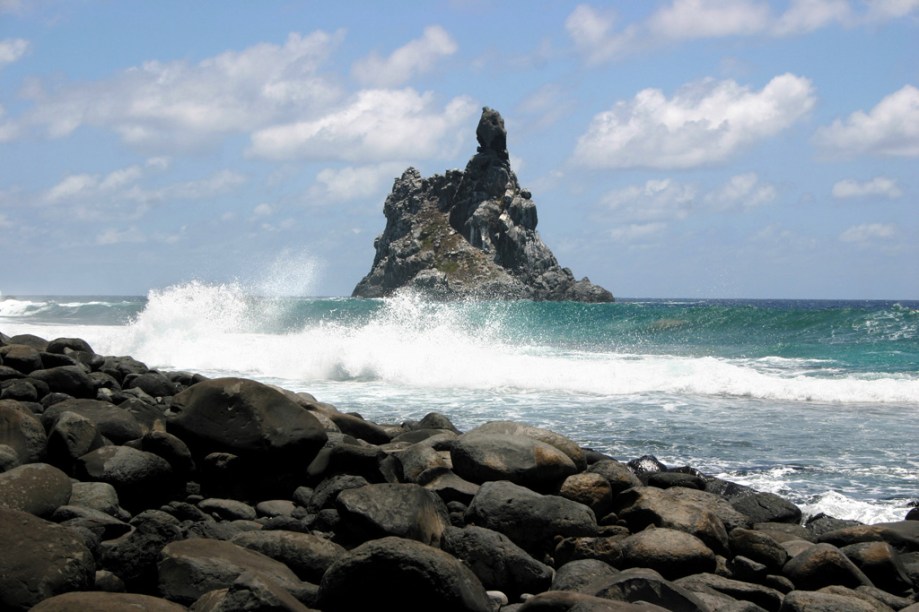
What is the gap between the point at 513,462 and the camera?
679 cm

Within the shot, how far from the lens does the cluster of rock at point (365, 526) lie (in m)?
4.13

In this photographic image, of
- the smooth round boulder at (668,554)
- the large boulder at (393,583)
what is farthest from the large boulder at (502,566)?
the large boulder at (393,583)

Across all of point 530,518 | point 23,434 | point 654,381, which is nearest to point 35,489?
point 23,434

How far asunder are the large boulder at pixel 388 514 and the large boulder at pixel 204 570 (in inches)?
27.1

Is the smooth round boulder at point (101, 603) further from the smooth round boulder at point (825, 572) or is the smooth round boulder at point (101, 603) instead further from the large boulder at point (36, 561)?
the smooth round boulder at point (825, 572)

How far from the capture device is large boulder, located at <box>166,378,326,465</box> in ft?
21.9

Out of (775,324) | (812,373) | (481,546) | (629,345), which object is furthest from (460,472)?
(775,324)

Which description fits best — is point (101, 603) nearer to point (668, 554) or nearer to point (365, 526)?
point (365, 526)

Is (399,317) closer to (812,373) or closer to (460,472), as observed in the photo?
(812,373)

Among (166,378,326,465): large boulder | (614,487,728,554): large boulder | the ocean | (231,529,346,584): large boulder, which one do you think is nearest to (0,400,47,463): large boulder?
(166,378,326,465): large boulder

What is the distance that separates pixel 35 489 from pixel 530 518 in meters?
3.06

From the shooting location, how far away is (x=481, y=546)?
5.16 m

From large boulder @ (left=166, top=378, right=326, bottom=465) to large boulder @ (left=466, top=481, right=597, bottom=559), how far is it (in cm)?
155

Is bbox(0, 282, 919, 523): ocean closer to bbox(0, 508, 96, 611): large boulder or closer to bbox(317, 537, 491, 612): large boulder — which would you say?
bbox(317, 537, 491, 612): large boulder
